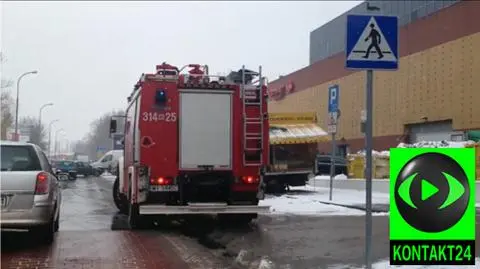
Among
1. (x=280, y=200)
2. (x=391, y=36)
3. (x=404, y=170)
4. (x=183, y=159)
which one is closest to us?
(x=404, y=170)

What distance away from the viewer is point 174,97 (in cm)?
1225

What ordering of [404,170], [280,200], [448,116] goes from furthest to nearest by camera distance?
[448,116], [280,200], [404,170]

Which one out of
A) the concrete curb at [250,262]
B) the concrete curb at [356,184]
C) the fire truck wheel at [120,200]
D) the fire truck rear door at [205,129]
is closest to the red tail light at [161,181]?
the fire truck rear door at [205,129]

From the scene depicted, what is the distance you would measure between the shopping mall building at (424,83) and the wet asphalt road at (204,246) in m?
16.8

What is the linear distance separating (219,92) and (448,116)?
28044mm

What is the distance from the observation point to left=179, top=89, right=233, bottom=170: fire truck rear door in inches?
483

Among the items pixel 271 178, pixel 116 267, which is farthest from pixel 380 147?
pixel 116 267

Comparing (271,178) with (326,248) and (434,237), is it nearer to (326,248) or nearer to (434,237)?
(326,248)

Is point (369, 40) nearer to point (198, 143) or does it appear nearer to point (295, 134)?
point (198, 143)

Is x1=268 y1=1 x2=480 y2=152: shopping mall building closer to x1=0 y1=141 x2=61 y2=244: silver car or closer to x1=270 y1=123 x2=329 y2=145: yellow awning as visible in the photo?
x1=270 y1=123 x2=329 y2=145: yellow awning

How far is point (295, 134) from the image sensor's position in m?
24.5

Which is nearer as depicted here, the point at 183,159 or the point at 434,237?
the point at 434,237

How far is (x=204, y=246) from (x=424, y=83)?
32706mm

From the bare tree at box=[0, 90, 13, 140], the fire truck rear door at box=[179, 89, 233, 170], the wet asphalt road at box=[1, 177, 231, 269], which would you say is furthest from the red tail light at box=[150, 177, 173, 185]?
the bare tree at box=[0, 90, 13, 140]
